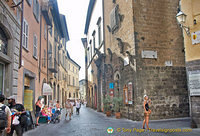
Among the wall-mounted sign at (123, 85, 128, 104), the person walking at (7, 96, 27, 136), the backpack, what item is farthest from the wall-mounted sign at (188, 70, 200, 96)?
the backpack

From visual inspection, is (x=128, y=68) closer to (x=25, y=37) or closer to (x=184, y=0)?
(x=184, y=0)

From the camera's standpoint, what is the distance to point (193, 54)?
27.2ft

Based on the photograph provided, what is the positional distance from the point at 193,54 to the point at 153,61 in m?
3.69

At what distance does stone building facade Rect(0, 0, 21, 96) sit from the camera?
675 centimetres

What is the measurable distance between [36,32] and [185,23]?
9397 millimetres

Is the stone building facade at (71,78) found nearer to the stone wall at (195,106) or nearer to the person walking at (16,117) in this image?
the stone wall at (195,106)

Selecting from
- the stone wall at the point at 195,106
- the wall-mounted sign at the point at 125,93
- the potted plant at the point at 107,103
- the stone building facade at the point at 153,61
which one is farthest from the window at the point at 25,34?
the stone wall at the point at 195,106

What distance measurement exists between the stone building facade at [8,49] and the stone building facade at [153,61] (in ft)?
22.0

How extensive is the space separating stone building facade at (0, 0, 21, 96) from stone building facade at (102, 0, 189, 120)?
670 cm

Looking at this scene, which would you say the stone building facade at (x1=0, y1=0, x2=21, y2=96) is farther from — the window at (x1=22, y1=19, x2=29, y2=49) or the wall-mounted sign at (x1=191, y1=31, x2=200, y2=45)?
the wall-mounted sign at (x1=191, y1=31, x2=200, y2=45)

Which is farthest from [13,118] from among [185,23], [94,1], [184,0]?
[94,1]

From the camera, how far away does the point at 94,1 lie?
23953mm

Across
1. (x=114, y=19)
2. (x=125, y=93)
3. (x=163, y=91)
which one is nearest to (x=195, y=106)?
(x=163, y=91)

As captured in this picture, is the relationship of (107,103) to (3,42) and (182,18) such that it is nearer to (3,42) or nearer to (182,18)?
(182,18)
